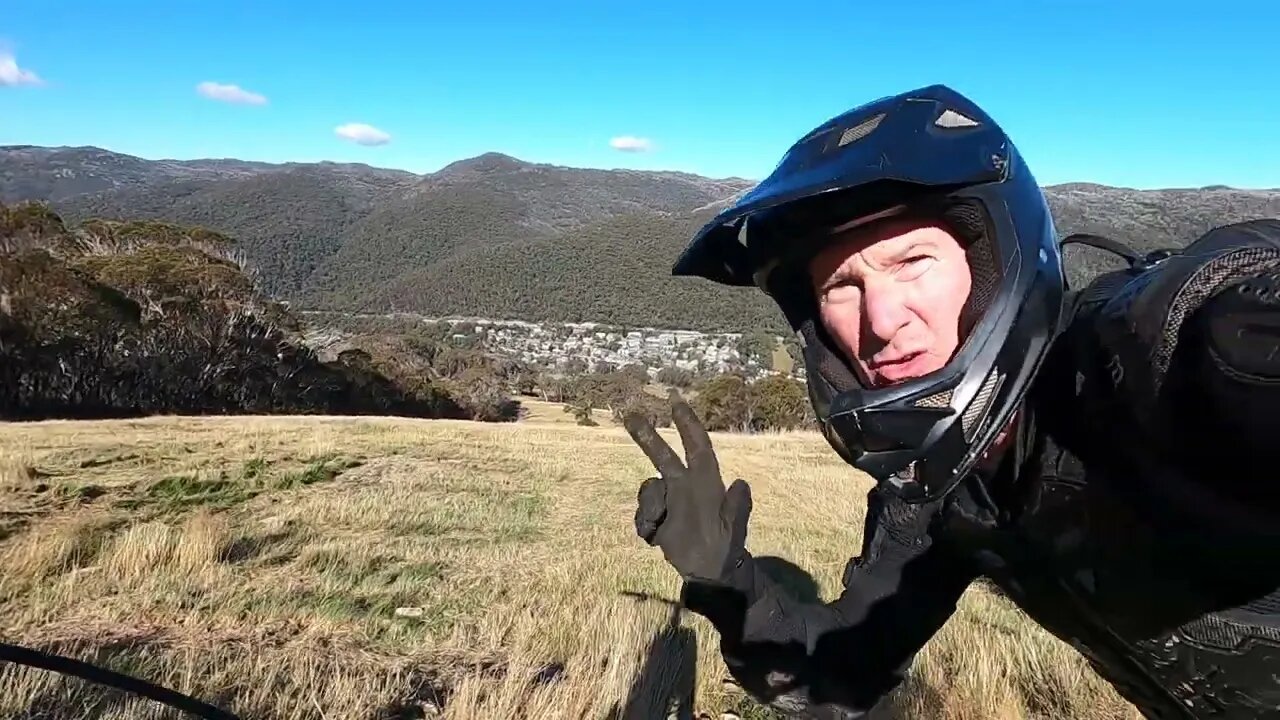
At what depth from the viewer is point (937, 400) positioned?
1.37 m

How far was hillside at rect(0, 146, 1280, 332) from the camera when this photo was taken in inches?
4363

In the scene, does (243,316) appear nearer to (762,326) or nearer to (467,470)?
(467,470)

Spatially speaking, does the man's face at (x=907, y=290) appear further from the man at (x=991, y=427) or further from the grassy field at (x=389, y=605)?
the grassy field at (x=389, y=605)

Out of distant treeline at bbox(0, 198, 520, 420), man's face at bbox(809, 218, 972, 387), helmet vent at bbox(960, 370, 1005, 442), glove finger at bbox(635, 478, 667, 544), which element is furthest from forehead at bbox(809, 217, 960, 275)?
distant treeline at bbox(0, 198, 520, 420)

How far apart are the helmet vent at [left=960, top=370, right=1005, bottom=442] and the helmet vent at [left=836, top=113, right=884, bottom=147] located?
0.55 meters

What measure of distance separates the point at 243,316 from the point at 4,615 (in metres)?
28.2

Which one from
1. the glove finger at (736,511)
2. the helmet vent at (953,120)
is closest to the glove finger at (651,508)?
the glove finger at (736,511)

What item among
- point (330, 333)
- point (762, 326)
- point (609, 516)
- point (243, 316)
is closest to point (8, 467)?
point (609, 516)

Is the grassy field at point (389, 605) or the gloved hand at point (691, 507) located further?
the grassy field at point (389, 605)

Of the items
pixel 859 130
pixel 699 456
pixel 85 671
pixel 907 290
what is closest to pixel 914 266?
pixel 907 290

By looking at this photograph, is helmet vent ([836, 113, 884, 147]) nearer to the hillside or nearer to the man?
the man

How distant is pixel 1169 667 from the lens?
124 cm

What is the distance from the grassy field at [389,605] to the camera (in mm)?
2963

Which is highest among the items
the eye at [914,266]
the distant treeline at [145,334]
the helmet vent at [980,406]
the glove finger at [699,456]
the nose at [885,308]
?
the eye at [914,266]
